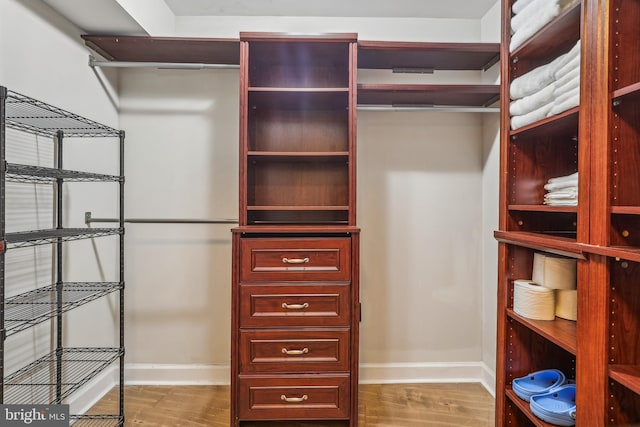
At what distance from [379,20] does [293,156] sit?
1214 millimetres

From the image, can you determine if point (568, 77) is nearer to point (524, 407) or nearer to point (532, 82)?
point (532, 82)

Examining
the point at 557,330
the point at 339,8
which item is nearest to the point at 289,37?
the point at 339,8

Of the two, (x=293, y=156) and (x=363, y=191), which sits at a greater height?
(x=293, y=156)

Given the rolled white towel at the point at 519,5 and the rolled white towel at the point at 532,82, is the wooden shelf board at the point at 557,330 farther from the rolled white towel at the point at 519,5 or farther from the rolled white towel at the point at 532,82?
the rolled white towel at the point at 519,5

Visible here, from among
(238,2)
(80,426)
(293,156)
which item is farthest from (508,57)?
(80,426)

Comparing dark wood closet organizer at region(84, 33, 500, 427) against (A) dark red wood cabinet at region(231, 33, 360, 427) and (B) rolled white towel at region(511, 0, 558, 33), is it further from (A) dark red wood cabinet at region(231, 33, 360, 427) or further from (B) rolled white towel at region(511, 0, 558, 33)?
(B) rolled white towel at region(511, 0, 558, 33)

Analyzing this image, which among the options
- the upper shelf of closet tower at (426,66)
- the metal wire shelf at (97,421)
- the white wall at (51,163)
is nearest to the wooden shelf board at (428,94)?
the upper shelf of closet tower at (426,66)

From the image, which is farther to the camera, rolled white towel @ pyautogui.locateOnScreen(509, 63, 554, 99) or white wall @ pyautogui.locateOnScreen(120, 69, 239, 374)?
white wall @ pyautogui.locateOnScreen(120, 69, 239, 374)

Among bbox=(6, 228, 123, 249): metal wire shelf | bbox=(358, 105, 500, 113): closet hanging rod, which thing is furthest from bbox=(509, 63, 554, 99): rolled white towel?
bbox=(6, 228, 123, 249): metal wire shelf

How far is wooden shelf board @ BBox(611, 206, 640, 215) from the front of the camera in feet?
3.27

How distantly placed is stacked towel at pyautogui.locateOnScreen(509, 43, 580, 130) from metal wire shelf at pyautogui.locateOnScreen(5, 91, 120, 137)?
1.85 meters

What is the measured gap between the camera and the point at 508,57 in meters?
1.59

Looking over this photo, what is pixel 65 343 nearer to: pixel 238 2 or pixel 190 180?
pixel 190 180

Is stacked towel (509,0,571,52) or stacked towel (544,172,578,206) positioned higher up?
stacked towel (509,0,571,52)
